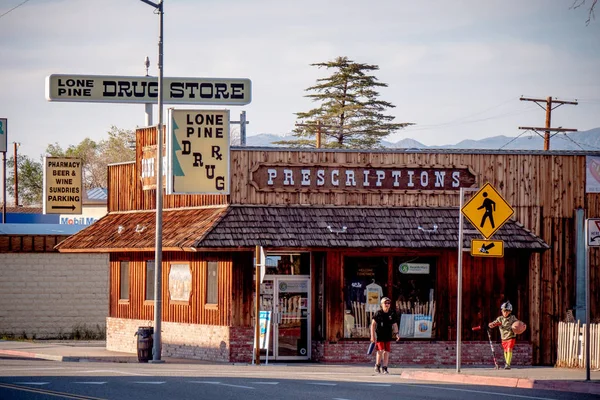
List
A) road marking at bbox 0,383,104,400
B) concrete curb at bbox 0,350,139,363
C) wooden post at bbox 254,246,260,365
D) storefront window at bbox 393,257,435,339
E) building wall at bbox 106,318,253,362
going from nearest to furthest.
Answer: road marking at bbox 0,383,104,400 → wooden post at bbox 254,246,260,365 → building wall at bbox 106,318,253,362 → storefront window at bbox 393,257,435,339 → concrete curb at bbox 0,350,139,363

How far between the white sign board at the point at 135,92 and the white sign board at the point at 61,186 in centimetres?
1167

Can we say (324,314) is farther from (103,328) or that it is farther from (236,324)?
(103,328)

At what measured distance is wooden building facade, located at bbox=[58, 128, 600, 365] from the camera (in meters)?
32.4

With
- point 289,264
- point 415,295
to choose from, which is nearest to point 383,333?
point 415,295

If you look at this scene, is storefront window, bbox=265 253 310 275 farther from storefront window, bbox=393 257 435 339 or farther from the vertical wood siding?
storefront window, bbox=393 257 435 339

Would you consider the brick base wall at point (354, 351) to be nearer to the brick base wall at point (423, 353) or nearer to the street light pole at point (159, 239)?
the brick base wall at point (423, 353)

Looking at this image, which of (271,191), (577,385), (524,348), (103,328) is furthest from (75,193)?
(577,385)

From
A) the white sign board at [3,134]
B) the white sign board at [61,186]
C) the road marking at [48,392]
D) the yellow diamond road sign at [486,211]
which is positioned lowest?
the road marking at [48,392]

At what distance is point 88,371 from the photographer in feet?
87.8

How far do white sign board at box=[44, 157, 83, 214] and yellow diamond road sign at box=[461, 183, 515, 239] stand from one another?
25.6 metres

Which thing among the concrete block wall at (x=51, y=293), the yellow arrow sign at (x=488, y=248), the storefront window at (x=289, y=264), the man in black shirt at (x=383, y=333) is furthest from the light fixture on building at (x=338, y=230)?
the concrete block wall at (x=51, y=293)

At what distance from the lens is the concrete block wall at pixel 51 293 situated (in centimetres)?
4400

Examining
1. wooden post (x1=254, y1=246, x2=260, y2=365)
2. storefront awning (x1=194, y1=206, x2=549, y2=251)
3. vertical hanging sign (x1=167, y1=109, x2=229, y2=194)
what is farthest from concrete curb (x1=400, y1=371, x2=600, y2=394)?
vertical hanging sign (x1=167, y1=109, x2=229, y2=194)

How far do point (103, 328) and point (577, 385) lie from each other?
2552 cm
